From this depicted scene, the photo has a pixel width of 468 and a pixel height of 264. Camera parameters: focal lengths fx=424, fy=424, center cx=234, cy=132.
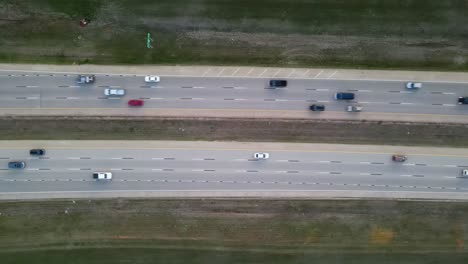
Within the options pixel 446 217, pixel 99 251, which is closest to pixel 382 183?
pixel 446 217

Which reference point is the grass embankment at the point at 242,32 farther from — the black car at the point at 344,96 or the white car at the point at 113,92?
the black car at the point at 344,96

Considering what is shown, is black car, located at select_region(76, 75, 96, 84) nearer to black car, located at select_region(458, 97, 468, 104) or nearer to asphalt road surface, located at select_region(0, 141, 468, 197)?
asphalt road surface, located at select_region(0, 141, 468, 197)

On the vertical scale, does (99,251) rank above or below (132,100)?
below

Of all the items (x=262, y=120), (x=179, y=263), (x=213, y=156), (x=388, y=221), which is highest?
(x=262, y=120)

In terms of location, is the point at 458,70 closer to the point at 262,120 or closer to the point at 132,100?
the point at 262,120

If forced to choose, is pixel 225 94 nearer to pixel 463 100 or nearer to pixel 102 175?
pixel 102 175

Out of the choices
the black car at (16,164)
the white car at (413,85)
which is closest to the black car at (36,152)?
the black car at (16,164)
